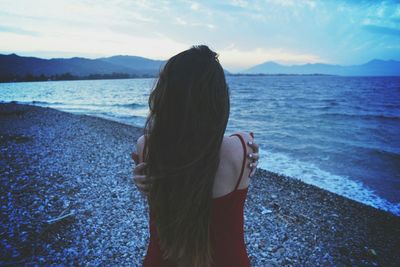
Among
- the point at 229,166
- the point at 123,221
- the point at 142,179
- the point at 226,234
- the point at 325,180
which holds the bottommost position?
the point at 325,180

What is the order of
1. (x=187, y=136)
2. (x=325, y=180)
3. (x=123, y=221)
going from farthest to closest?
(x=325, y=180) → (x=123, y=221) → (x=187, y=136)

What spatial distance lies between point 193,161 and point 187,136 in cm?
14

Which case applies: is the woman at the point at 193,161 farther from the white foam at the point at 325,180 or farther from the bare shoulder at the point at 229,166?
the white foam at the point at 325,180

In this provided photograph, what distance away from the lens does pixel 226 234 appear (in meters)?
1.47

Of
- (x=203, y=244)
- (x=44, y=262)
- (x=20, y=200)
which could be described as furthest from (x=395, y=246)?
(x=20, y=200)

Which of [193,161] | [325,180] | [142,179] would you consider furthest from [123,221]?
[325,180]

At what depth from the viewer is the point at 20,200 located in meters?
5.39

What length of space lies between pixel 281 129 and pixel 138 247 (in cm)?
1648

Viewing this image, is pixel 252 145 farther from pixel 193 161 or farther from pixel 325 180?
pixel 325 180

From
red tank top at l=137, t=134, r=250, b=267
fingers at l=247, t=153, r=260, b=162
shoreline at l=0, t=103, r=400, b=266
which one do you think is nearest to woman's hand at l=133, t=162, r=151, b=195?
red tank top at l=137, t=134, r=250, b=267

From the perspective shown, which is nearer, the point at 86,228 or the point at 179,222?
the point at 179,222

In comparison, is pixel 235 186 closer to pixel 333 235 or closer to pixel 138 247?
pixel 138 247

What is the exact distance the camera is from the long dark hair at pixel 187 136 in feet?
4.01

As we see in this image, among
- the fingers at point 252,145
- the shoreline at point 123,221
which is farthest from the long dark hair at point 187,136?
the shoreline at point 123,221
